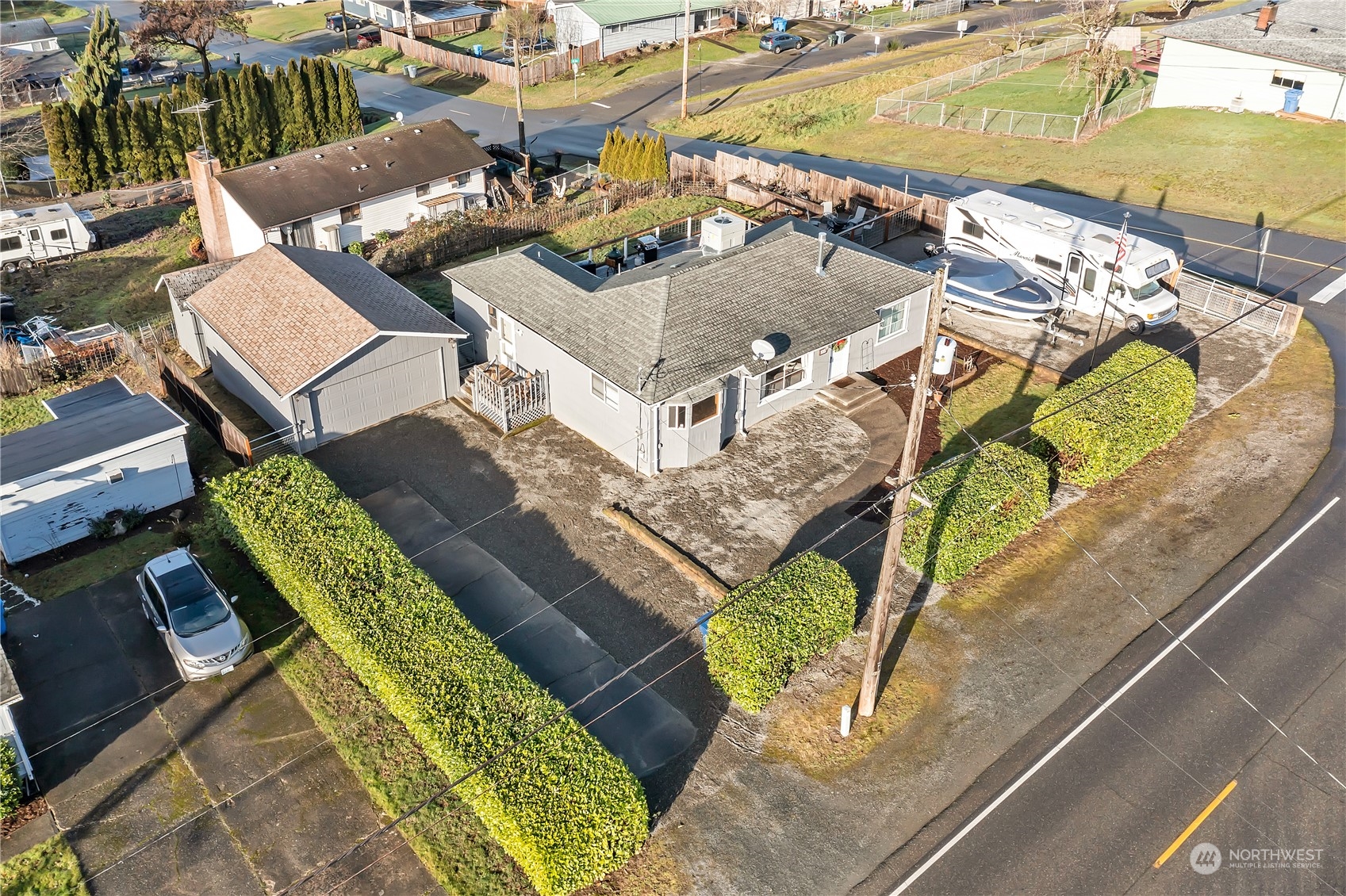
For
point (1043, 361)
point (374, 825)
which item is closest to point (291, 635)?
point (374, 825)

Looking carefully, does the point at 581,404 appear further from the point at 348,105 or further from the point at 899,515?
the point at 348,105

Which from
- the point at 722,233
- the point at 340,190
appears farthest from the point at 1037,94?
the point at 340,190

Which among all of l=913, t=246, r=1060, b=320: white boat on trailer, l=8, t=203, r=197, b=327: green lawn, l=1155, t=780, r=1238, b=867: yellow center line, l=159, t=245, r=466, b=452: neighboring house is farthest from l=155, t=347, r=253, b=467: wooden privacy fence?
l=1155, t=780, r=1238, b=867: yellow center line

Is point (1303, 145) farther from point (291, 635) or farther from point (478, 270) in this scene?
point (291, 635)

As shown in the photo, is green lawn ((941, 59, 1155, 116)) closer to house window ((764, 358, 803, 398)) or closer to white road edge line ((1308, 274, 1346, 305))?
white road edge line ((1308, 274, 1346, 305))

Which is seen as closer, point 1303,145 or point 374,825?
point 374,825
